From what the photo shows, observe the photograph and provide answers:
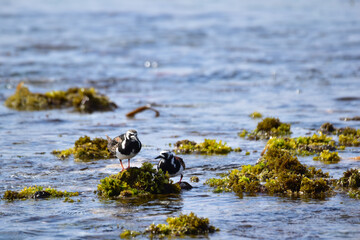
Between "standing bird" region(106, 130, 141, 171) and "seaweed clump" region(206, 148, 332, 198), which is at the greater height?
"standing bird" region(106, 130, 141, 171)

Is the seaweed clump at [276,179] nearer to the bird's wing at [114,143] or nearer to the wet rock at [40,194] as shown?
the bird's wing at [114,143]

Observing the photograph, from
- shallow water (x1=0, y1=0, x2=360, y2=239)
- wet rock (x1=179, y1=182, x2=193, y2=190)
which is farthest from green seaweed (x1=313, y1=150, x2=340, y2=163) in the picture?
wet rock (x1=179, y1=182, x2=193, y2=190)

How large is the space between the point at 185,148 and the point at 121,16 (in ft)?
104

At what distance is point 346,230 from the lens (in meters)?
7.39

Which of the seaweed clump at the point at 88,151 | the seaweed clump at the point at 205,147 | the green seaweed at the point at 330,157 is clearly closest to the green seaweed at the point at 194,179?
the seaweed clump at the point at 205,147

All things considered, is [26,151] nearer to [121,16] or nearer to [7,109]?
[7,109]

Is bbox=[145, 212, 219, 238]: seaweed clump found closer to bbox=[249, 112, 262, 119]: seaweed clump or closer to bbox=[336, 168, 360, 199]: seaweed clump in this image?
bbox=[336, 168, 360, 199]: seaweed clump

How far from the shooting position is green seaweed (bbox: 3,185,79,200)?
29.0 ft

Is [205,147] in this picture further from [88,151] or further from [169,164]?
[169,164]

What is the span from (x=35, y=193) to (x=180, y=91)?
37.0 ft

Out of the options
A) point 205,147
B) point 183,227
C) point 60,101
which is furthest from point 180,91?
point 183,227

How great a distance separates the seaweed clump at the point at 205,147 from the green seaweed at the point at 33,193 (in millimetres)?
3329

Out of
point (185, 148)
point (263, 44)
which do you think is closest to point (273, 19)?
point (263, 44)

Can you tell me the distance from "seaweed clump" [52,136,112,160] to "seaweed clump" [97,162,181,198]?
2349 mm
